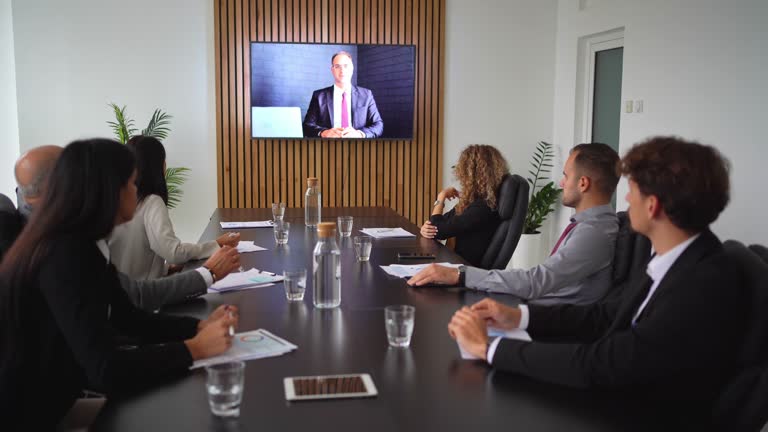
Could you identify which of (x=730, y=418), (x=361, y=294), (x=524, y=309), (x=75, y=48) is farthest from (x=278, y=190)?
(x=730, y=418)

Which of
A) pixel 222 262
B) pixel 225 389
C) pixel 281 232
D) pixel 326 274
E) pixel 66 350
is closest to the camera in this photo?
pixel 225 389

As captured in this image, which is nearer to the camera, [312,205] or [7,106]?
[312,205]

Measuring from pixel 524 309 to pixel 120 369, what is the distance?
1150 millimetres

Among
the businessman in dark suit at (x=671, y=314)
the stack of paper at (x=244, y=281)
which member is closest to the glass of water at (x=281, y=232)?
the stack of paper at (x=244, y=281)

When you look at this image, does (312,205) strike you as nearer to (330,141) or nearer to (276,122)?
(276,122)

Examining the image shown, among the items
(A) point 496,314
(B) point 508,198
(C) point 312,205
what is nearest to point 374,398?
(A) point 496,314

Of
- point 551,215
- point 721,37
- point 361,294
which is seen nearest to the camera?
point 361,294

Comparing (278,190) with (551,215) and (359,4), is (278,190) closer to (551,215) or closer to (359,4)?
(359,4)

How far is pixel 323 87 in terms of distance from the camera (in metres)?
7.04

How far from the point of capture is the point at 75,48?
6.75 m

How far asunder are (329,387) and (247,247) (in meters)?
2.13

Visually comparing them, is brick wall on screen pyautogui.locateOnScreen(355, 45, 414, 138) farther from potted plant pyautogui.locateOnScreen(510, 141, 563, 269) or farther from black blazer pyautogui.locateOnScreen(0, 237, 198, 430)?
black blazer pyautogui.locateOnScreen(0, 237, 198, 430)

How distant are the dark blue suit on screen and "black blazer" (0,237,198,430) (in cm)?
533

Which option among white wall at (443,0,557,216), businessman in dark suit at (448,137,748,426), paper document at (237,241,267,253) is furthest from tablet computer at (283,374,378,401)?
white wall at (443,0,557,216)
